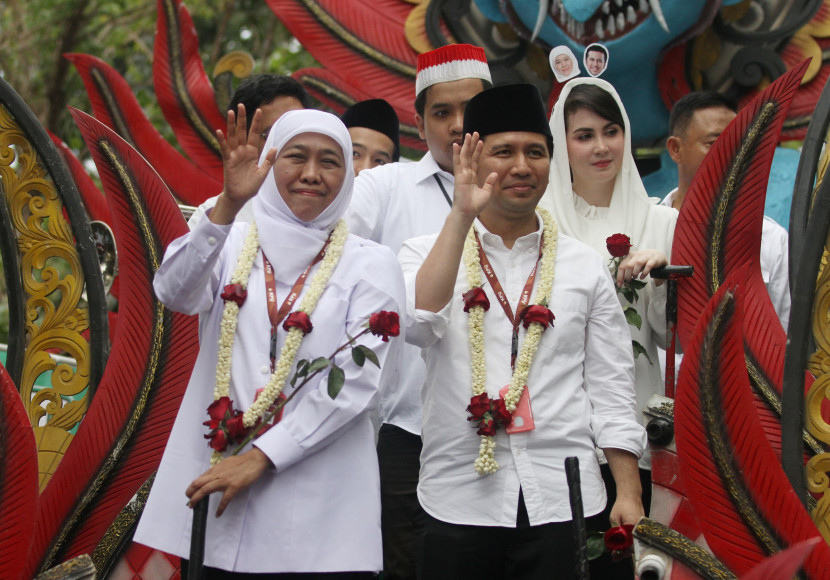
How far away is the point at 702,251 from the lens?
3.17 meters

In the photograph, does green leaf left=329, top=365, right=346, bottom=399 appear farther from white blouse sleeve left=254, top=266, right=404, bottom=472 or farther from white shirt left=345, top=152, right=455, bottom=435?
white shirt left=345, top=152, right=455, bottom=435

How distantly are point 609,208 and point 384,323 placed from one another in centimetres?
120

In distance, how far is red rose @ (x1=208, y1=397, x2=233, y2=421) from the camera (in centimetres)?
242

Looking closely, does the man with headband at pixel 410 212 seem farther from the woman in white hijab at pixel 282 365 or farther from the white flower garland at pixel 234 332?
the white flower garland at pixel 234 332

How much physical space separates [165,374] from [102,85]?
9.49ft

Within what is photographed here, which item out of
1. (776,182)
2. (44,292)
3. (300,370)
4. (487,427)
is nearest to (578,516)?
(487,427)

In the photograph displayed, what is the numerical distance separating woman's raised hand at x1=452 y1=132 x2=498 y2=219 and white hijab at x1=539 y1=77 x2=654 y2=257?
556 millimetres

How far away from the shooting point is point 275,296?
8.47 feet

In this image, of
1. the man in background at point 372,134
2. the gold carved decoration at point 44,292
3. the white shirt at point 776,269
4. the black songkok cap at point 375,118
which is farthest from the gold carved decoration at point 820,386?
the gold carved decoration at point 44,292

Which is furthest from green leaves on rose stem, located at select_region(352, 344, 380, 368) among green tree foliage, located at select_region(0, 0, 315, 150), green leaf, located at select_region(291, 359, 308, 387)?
green tree foliage, located at select_region(0, 0, 315, 150)

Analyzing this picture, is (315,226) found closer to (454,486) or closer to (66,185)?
(454,486)

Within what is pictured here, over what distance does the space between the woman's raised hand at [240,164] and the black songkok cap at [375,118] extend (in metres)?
1.89

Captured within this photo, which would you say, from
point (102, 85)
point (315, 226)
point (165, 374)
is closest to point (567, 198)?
point (315, 226)

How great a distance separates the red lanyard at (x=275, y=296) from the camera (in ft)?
8.29
